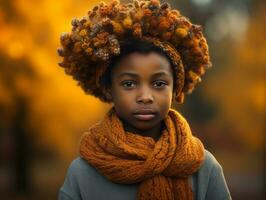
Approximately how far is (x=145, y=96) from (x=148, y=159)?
313mm

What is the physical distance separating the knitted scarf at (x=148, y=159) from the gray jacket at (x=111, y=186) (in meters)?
0.06

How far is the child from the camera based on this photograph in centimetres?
330

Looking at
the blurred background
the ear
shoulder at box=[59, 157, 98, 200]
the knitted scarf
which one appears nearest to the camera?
the knitted scarf

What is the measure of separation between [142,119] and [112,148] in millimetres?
211

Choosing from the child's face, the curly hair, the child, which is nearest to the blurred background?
the curly hair

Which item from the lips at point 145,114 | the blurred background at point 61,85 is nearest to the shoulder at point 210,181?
the lips at point 145,114

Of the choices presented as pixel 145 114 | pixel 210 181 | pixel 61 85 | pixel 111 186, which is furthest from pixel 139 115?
pixel 61 85

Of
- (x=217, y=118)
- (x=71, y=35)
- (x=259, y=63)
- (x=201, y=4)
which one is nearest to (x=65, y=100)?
(x=259, y=63)

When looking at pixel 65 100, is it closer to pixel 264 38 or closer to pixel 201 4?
pixel 264 38

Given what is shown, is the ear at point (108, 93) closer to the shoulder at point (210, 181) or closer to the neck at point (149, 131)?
the neck at point (149, 131)

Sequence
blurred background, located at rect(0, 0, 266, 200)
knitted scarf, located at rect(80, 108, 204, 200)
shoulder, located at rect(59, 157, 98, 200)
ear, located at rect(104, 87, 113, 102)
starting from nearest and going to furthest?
knitted scarf, located at rect(80, 108, 204, 200) < shoulder, located at rect(59, 157, 98, 200) < ear, located at rect(104, 87, 113, 102) < blurred background, located at rect(0, 0, 266, 200)

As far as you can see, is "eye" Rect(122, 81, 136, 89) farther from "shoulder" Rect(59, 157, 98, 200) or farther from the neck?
"shoulder" Rect(59, 157, 98, 200)

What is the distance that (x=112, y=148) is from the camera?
10.9 ft

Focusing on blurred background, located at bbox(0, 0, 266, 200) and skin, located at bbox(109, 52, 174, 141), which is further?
blurred background, located at bbox(0, 0, 266, 200)
